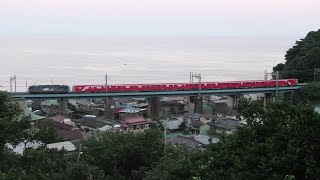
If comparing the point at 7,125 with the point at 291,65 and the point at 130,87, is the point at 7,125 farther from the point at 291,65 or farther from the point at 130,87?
the point at 291,65

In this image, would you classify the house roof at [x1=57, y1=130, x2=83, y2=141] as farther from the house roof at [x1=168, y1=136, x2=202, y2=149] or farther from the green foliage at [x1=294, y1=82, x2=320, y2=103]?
the green foliage at [x1=294, y1=82, x2=320, y2=103]

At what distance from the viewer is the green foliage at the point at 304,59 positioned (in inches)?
1187

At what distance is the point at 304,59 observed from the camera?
100 ft

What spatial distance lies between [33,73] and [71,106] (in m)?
20.0

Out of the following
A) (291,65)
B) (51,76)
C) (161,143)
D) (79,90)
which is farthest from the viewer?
(51,76)

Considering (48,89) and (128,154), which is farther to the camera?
(48,89)

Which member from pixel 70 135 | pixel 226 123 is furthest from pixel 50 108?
pixel 226 123

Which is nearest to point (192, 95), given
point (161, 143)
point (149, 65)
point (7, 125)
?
point (161, 143)

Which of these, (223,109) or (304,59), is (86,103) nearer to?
(223,109)

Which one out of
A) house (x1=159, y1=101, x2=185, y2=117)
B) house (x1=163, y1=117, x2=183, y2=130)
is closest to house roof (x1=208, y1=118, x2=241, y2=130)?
house (x1=163, y1=117, x2=183, y2=130)

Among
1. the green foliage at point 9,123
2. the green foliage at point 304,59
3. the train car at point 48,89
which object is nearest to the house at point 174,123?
the train car at point 48,89

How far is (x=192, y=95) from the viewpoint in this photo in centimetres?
2848

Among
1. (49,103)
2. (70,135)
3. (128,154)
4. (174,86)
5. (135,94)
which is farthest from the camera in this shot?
(49,103)

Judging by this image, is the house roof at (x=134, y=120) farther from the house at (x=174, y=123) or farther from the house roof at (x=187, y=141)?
the house roof at (x=187, y=141)
